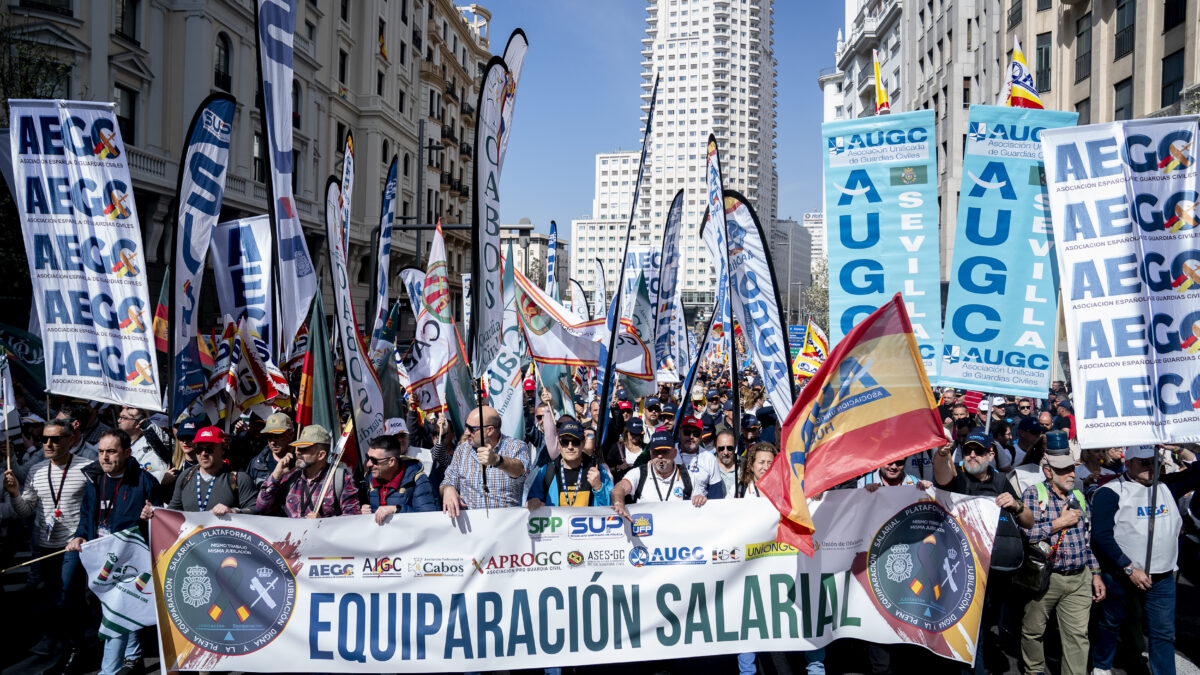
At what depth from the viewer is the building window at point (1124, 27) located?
2548 cm

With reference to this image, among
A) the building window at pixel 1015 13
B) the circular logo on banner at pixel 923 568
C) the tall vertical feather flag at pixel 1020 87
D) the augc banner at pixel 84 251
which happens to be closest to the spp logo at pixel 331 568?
the augc banner at pixel 84 251

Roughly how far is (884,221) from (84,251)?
6039 millimetres

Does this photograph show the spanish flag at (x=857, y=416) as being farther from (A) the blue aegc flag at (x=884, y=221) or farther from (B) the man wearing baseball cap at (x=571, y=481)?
(A) the blue aegc flag at (x=884, y=221)

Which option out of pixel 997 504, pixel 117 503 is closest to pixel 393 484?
pixel 117 503

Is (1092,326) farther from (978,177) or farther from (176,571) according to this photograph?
(176,571)

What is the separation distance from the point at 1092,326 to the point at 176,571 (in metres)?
5.92

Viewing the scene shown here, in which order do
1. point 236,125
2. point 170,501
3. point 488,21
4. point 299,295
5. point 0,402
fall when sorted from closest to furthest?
point 170,501, point 0,402, point 299,295, point 236,125, point 488,21

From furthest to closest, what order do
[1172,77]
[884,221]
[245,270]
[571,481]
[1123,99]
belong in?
[1123,99] < [1172,77] < [245,270] < [884,221] < [571,481]

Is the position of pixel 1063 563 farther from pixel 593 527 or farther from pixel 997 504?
pixel 593 527

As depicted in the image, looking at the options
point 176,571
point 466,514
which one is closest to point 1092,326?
point 466,514

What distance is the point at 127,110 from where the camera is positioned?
22.0 meters

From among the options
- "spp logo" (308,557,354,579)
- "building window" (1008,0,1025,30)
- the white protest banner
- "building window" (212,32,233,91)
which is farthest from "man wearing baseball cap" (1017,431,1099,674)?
"building window" (1008,0,1025,30)

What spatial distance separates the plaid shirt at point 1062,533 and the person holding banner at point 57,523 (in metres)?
6.06

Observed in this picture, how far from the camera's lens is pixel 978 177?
6.68 meters
